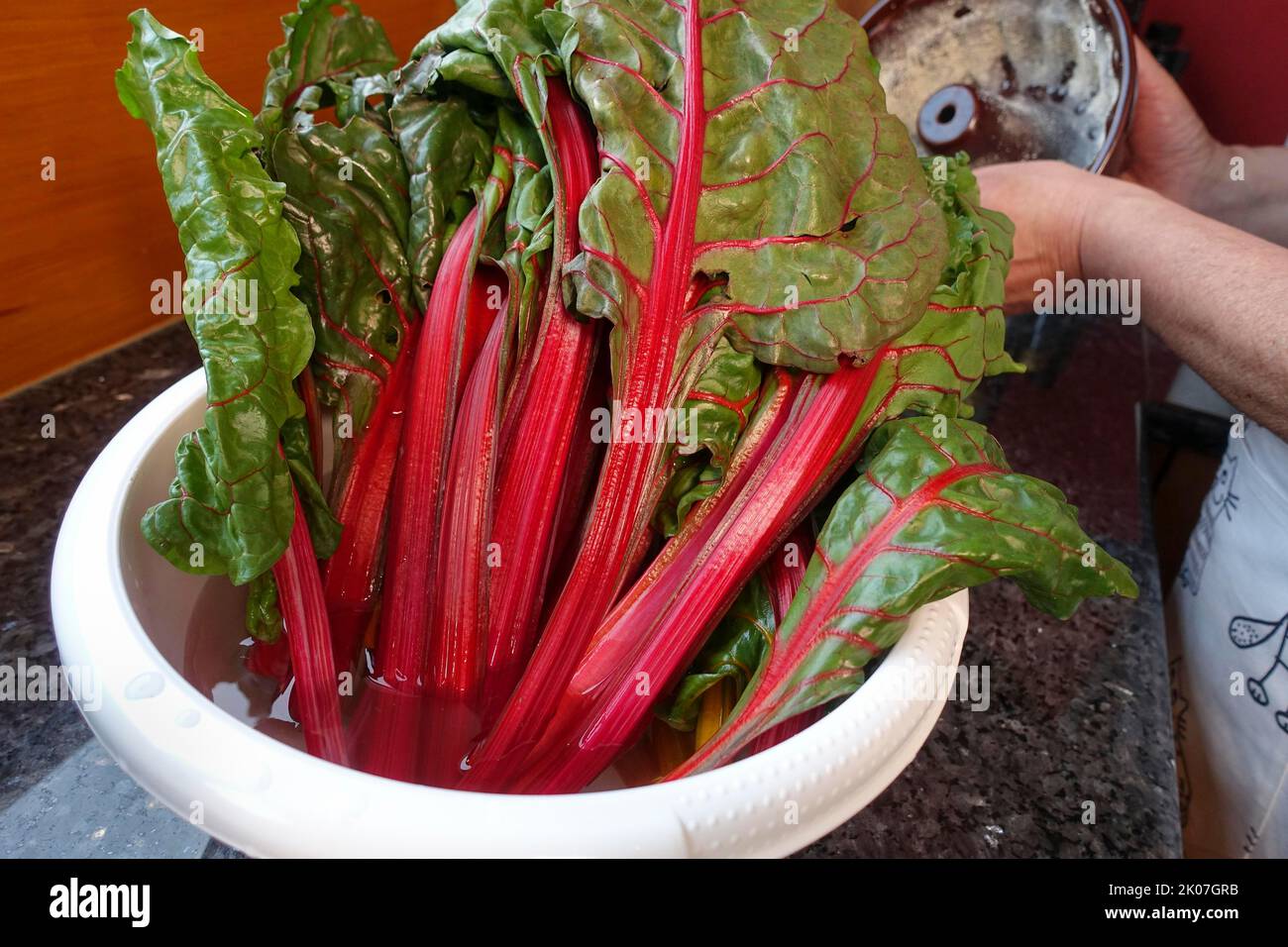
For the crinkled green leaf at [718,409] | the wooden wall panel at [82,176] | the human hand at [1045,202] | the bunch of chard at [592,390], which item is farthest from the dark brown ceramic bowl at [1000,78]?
the wooden wall panel at [82,176]

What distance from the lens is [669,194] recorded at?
502 mm

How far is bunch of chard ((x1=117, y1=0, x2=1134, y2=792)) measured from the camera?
45 cm

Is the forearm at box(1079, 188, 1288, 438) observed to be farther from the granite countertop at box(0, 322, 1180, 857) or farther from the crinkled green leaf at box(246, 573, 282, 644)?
the crinkled green leaf at box(246, 573, 282, 644)

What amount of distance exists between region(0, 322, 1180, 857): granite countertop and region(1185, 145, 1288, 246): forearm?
51 centimetres

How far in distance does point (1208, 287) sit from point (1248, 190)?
673mm

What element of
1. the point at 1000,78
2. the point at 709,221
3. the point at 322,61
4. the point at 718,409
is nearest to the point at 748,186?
the point at 709,221

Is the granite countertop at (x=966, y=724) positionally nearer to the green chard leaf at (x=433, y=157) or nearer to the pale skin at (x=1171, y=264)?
the pale skin at (x=1171, y=264)

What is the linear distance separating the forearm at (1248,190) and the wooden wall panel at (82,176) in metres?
1.31

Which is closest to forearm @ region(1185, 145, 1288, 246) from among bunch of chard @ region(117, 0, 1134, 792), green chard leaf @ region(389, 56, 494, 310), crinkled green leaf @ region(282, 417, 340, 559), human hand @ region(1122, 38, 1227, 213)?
human hand @ region(1122, 38, 1227, 213)

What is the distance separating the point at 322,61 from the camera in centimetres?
65

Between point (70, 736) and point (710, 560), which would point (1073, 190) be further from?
point (70, 736)
